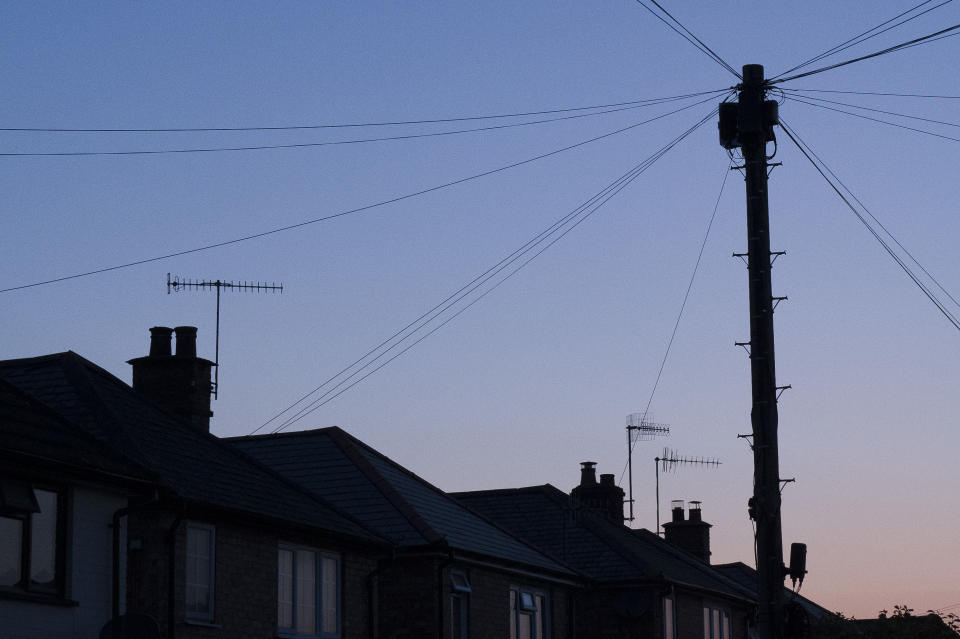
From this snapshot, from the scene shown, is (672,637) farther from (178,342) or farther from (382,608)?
(178,342)

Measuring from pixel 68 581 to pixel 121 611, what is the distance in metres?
1.36

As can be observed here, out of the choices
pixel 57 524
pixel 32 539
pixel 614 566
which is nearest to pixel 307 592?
pixel 57 524

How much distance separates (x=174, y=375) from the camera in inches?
1091

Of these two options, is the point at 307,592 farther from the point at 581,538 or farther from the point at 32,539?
the point at 581,538

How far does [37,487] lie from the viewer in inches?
761

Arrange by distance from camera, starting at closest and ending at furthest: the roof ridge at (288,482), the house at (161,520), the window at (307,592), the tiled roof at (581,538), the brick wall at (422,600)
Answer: the house at (161,520), the window at (307,592), the roof ridge at (288,482), the brick wall at (422,600), the tiled roof at (581,538)

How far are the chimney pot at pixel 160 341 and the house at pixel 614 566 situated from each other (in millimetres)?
13059

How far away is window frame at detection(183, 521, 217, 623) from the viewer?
21.7m

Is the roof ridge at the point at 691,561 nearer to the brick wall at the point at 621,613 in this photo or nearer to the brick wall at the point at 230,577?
the brick wall at the point at 621,613

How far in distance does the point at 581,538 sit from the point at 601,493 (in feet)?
16.5

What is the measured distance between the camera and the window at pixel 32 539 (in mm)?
18672

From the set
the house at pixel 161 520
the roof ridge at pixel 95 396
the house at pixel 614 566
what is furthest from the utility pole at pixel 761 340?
the house at pixel 614 566

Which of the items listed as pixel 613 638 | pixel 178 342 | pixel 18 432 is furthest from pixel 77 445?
pixel 613 638

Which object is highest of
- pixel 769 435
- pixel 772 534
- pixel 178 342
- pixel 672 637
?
pixel 178 342
